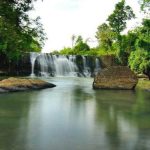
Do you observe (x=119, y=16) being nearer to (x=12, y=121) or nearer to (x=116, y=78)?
(x=116, y=78)

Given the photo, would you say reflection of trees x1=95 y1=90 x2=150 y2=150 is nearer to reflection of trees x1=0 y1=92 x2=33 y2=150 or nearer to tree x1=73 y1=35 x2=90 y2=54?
reflection of trees x1=0 y1=92 x2=33 y2=150

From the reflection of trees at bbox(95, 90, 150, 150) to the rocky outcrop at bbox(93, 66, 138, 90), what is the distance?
7.70 m

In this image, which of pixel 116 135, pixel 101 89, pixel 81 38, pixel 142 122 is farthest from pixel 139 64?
pixel 81 38

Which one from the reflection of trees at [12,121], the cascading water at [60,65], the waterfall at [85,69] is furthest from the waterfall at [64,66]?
the reflection of trees at [12,121]

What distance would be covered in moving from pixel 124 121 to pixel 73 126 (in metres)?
2.05

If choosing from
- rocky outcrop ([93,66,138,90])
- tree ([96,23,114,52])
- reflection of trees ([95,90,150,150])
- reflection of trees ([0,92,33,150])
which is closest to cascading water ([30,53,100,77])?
tree ([96,23,114,52])

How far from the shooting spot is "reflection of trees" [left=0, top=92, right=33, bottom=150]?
8811 mm

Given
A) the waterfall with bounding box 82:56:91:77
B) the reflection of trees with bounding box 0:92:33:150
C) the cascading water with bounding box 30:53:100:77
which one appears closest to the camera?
the reflection of trees with bounding box 0:92:33:150

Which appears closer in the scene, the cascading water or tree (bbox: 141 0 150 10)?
tree (bbox: 141 0 150 10)

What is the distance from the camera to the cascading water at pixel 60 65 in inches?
1978

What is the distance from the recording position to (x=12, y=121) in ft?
38.5

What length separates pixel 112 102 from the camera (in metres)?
18.2

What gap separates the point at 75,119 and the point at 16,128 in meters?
2.62

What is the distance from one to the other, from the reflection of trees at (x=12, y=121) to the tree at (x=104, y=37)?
50.6 meters
